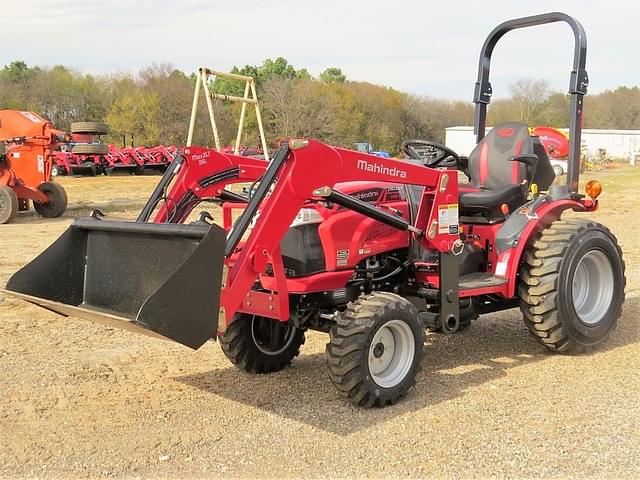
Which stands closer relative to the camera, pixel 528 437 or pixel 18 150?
pixel 528 437

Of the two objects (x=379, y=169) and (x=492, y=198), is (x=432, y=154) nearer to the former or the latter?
(x=492, y=198)

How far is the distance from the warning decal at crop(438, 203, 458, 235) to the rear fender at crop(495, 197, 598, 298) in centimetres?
55

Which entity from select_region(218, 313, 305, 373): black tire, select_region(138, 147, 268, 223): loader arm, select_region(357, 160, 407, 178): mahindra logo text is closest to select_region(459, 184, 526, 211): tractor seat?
select_region(357, 160, 407, 178): mahindra logo text

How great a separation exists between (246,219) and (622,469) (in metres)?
2.21

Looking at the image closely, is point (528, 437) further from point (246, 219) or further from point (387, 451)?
point (246, 219)

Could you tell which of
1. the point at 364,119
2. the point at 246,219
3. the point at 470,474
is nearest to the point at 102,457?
the point at 246,219

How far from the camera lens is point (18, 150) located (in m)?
14.5

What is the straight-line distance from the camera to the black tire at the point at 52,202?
1492 centimetres

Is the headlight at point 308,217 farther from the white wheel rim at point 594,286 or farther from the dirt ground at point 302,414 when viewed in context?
the white wheel rim at point 594,286

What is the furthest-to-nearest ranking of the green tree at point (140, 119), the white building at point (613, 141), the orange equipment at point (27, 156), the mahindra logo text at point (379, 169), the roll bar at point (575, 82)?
the white building at point (613, 141)
the green tree at point (140, 119)
the orange equipment at point (27, 156)
the roll bar at point (575, 82)
the mahindra logo text at point (379, 169)

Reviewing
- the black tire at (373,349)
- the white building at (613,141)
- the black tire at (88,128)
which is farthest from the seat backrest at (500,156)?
the white building at (613,141)

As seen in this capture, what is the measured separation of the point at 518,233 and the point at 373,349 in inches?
61.1

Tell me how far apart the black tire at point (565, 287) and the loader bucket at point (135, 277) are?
2.47 meters

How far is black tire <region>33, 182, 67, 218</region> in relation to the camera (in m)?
14.9
